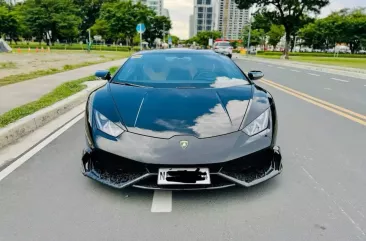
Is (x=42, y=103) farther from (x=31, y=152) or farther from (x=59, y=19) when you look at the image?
(x=59, y=19)

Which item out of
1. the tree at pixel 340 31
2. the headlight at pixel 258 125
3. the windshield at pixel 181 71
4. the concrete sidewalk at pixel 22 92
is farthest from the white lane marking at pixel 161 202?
the tree at pixel 340 31

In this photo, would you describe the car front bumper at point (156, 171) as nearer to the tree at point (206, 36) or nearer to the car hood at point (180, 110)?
the car hood at point (180, 110)

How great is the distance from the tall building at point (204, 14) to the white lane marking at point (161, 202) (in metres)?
162

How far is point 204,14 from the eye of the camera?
159m

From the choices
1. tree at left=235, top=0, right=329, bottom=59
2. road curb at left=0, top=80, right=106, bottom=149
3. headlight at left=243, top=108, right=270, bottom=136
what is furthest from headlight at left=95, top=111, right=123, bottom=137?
tree at left=235, top=0, right=329, bottom=59

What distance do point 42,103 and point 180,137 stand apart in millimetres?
4896

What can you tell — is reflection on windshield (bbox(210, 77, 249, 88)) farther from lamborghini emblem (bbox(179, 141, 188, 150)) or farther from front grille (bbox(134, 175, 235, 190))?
front grille (bbox(134, 175, 235, 190))

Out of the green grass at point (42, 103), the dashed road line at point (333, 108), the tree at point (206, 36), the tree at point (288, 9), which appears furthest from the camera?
the tree at point (206, 36)

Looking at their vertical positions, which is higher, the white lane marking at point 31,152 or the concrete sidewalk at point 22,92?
the concrete sidewalk at point 22,92

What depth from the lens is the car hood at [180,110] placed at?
2.81 metres

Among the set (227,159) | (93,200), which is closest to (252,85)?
(227,159)

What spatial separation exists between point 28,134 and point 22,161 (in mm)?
Answer: 1339

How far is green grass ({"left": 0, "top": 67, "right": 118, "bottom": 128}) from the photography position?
5.30 metres

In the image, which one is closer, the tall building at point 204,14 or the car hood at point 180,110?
the car hood at point 180,110
